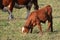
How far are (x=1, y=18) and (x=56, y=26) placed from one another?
376cm

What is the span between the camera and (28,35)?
11578mm

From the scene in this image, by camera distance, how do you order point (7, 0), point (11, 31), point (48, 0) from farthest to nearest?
point (48, 0) < point (7, 0) < point (11, 31)

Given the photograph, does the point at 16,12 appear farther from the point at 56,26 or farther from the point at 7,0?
the point at 56,26

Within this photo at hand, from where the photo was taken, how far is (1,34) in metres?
11.9

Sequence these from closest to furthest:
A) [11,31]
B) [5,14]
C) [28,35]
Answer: [28,35], [11,31], [5,14]

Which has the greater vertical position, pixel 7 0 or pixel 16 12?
pixel 7 0

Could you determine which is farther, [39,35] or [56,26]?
[56,26]

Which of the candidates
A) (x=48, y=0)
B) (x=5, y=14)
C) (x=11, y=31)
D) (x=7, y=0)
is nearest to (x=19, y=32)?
(x=11, y=31)

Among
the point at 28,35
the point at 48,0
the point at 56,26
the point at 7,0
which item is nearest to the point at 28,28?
the point at 28,35

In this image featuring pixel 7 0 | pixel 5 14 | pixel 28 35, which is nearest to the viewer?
pixel 28 35

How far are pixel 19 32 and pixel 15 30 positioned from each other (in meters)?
0.47

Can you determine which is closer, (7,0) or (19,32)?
(19,32)

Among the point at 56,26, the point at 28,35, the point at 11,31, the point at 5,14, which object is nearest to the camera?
the point at 28,35

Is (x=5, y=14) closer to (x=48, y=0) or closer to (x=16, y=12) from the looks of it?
(x=16, y=12)
